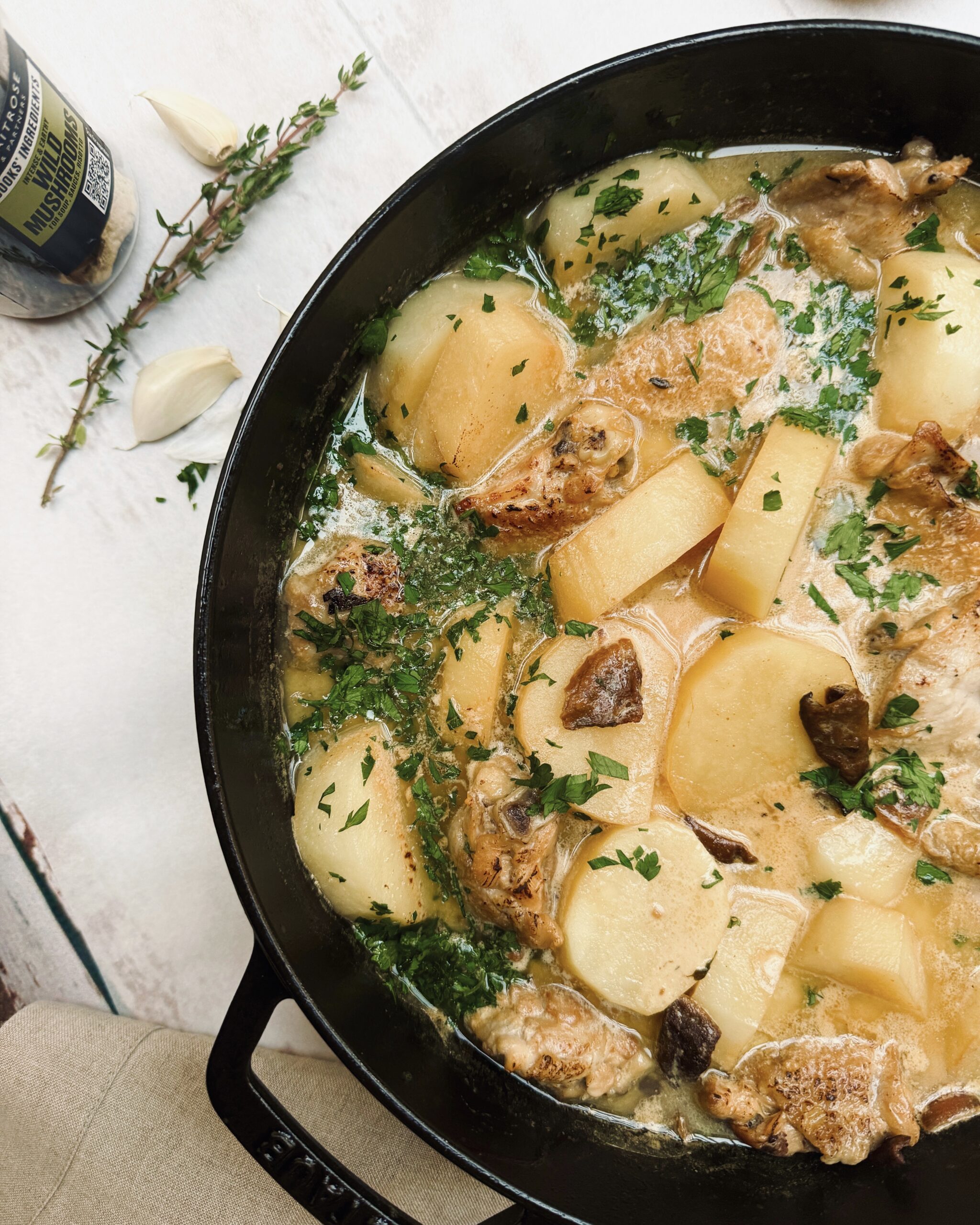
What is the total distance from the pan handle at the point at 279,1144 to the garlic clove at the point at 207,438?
1382 millimetres

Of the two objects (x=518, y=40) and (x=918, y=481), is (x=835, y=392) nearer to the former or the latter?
(x=918, y=481)

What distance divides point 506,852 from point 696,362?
51.2 inches

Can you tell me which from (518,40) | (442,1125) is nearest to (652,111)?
(518,40)

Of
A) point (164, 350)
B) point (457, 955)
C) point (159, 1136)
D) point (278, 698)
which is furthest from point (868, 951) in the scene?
point (164, 350)

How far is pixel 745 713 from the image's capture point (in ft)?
6.81

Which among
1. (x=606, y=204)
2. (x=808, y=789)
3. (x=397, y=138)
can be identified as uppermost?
(x=397, y=138)

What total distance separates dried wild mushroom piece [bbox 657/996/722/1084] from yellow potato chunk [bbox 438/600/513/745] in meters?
0.83

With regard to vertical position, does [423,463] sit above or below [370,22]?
Result: below

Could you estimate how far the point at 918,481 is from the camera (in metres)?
2.06

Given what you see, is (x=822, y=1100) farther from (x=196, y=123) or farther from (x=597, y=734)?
(x=196, y=123)

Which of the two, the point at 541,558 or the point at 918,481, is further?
the point at 541,558

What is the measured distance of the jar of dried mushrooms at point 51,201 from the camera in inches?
75.0

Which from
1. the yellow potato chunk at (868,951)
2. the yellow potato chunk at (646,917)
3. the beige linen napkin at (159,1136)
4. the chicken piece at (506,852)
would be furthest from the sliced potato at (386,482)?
the beige linen napkin at (159,1136)

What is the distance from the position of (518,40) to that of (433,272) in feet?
2.21
